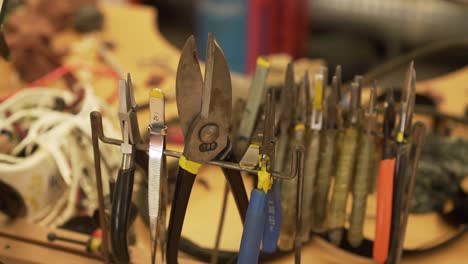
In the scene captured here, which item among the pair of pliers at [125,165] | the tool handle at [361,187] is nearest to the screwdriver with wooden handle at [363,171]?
the tool handle at [361,187]

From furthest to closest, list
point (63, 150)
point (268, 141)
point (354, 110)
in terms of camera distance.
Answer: point (63, 150) → point (354, 110) → point (268, 141)

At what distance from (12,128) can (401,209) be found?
0.49 metres

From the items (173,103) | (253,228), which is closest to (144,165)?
(253,228)

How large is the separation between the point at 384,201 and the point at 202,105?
205 mm

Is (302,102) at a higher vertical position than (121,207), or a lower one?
higher

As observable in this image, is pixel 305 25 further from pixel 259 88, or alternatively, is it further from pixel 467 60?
pixel 259 88

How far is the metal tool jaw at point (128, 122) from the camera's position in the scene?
511 mm

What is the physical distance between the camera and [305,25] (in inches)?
99.7

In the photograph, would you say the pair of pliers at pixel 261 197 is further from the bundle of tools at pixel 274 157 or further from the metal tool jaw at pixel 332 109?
the metal tool jaw at pixel 332 109

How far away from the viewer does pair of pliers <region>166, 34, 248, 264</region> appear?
1.63 ft

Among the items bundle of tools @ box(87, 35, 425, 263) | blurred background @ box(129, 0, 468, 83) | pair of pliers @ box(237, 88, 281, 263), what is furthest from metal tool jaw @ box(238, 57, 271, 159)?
blurred background @ box(129, 0, 468, 83)

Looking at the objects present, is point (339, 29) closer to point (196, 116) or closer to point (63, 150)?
point (63, 150)

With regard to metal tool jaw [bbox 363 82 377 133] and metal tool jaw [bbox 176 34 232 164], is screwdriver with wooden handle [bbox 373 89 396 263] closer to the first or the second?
metal tool jaw [bbox 363 82 377 133]

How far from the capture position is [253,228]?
0.49 m
